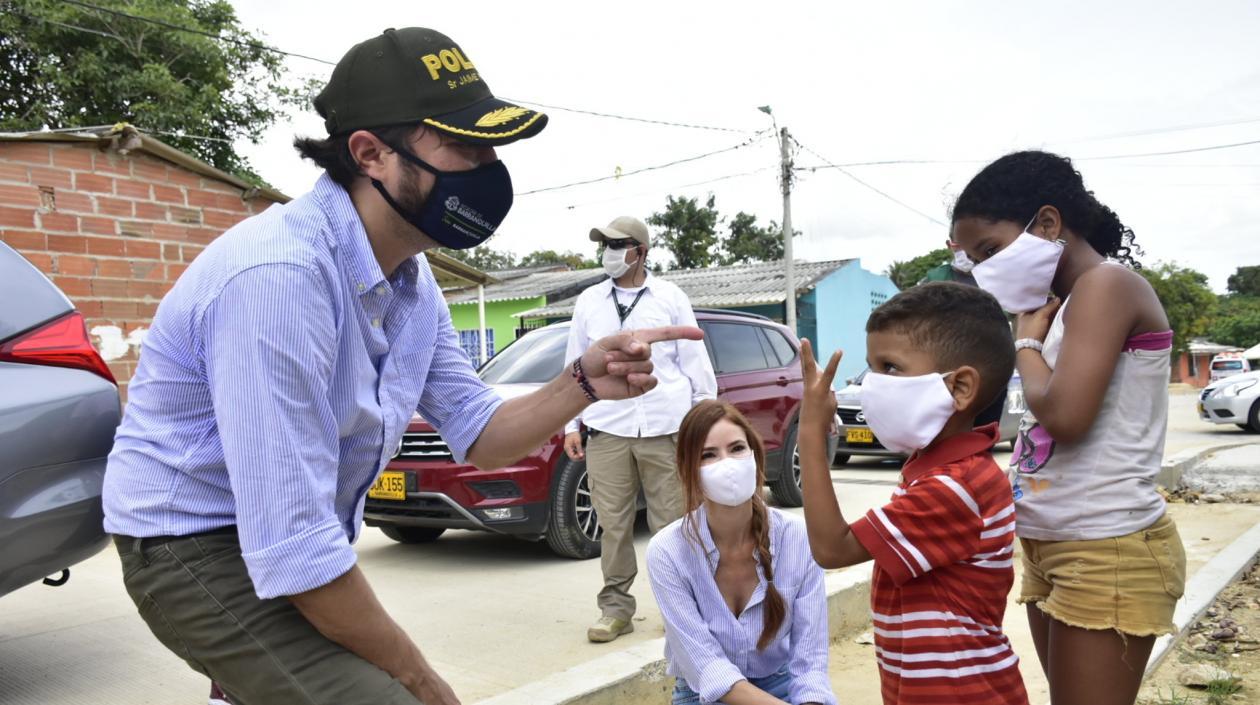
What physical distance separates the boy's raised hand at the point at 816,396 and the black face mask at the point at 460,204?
2.37 ft

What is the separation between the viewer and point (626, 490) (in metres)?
4.69

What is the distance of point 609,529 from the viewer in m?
4.61

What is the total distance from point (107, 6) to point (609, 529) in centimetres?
1556

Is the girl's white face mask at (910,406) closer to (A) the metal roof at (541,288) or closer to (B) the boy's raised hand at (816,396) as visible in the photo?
(B) the boy's raised hand at (816,396)

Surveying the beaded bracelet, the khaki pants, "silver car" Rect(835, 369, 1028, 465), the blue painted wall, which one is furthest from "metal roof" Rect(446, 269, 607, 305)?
the beaded bracelet

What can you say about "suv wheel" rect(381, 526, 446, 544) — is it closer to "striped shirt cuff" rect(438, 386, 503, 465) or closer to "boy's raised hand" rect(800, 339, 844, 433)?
"striped shirt cuff" rect(438, 386, 503, 465)

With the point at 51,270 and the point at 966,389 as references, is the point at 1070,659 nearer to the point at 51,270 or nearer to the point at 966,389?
the point at 966,389

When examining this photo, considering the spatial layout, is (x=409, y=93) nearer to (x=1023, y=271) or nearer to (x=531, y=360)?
(x=1023, y=271)

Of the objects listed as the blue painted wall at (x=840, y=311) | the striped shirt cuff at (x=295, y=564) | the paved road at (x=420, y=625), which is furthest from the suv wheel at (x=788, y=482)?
the blue painted wall at (x=840, y=311)

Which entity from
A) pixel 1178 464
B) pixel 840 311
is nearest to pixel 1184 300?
pixel 840 311

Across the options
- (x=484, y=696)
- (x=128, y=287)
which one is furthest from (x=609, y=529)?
(x=128, y=287)

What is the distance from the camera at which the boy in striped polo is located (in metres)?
1.97

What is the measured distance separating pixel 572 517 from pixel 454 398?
3955 millimetres

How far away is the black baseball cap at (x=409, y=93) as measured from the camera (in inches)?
68.1
